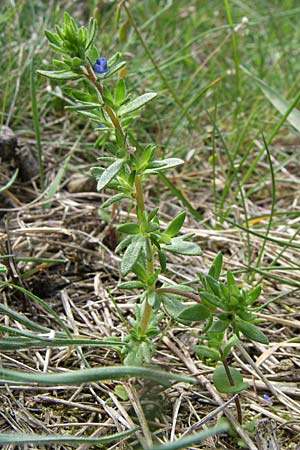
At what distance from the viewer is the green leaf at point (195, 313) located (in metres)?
1.26

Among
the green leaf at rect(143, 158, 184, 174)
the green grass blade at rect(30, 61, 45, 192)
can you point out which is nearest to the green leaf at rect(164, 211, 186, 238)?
the green leaf at rect(143, 158, 184, 174)

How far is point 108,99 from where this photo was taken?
4.26 ft

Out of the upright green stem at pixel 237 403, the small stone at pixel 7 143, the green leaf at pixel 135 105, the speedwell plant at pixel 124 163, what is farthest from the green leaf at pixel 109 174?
the small stone at pixel 7 143

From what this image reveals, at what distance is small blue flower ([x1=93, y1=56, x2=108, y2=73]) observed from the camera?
136 centimetres

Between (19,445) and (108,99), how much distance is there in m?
0.73

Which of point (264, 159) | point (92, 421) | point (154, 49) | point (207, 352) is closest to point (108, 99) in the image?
point (207, 352)

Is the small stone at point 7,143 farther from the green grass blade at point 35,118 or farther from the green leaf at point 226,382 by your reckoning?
the green leaf at point 226,382

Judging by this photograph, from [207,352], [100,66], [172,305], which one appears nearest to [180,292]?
[172,305]

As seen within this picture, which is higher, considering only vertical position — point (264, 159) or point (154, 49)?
point (154, 49)

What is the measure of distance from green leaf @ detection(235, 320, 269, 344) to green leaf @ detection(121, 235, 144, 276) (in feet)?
0.81

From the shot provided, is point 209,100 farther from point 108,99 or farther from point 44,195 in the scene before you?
point 108,99

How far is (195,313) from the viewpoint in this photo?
49.5 inches

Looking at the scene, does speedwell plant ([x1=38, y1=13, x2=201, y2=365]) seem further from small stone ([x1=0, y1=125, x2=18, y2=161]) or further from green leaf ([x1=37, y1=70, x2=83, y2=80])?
small stone ([x1=0, y1=125, x2=18, y2=161])

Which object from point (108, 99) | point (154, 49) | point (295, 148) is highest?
point (108, 99)
